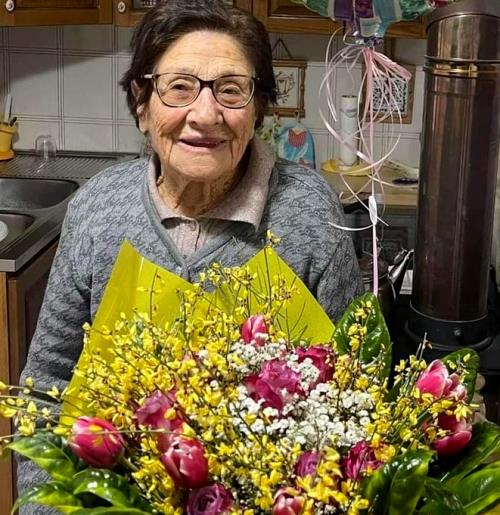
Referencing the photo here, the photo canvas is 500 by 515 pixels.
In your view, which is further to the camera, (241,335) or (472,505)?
(241,335)

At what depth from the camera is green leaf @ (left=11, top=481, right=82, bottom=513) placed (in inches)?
29.0

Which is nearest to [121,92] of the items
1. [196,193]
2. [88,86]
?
[88,86]

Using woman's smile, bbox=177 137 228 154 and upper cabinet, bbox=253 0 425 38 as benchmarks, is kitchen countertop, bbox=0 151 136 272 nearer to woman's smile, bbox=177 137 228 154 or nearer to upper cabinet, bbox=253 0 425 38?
upper cabinet, bbox=253 0 425 38

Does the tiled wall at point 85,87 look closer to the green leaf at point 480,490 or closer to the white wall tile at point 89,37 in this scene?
the white wall tile at point 89,37

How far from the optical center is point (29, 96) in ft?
10.1

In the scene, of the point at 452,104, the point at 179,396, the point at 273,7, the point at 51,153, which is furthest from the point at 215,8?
the point at 51,153

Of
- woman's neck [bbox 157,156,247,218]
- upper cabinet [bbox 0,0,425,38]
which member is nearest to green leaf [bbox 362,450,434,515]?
woman's neck [bbox 157,156,247,218]

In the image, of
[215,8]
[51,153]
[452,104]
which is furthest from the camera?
[51,153]

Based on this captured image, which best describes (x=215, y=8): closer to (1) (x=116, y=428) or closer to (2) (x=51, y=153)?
(1) (x=116, y=428)

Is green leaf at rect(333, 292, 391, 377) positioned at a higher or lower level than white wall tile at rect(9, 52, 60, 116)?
lower

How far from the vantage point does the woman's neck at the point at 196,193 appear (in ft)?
4.58

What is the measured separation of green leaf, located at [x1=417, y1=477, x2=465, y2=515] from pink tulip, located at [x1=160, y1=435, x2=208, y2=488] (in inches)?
6.8

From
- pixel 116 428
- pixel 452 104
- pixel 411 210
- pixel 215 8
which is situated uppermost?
pixel 215 8

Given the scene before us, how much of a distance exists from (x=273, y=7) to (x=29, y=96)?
917 millimetres
